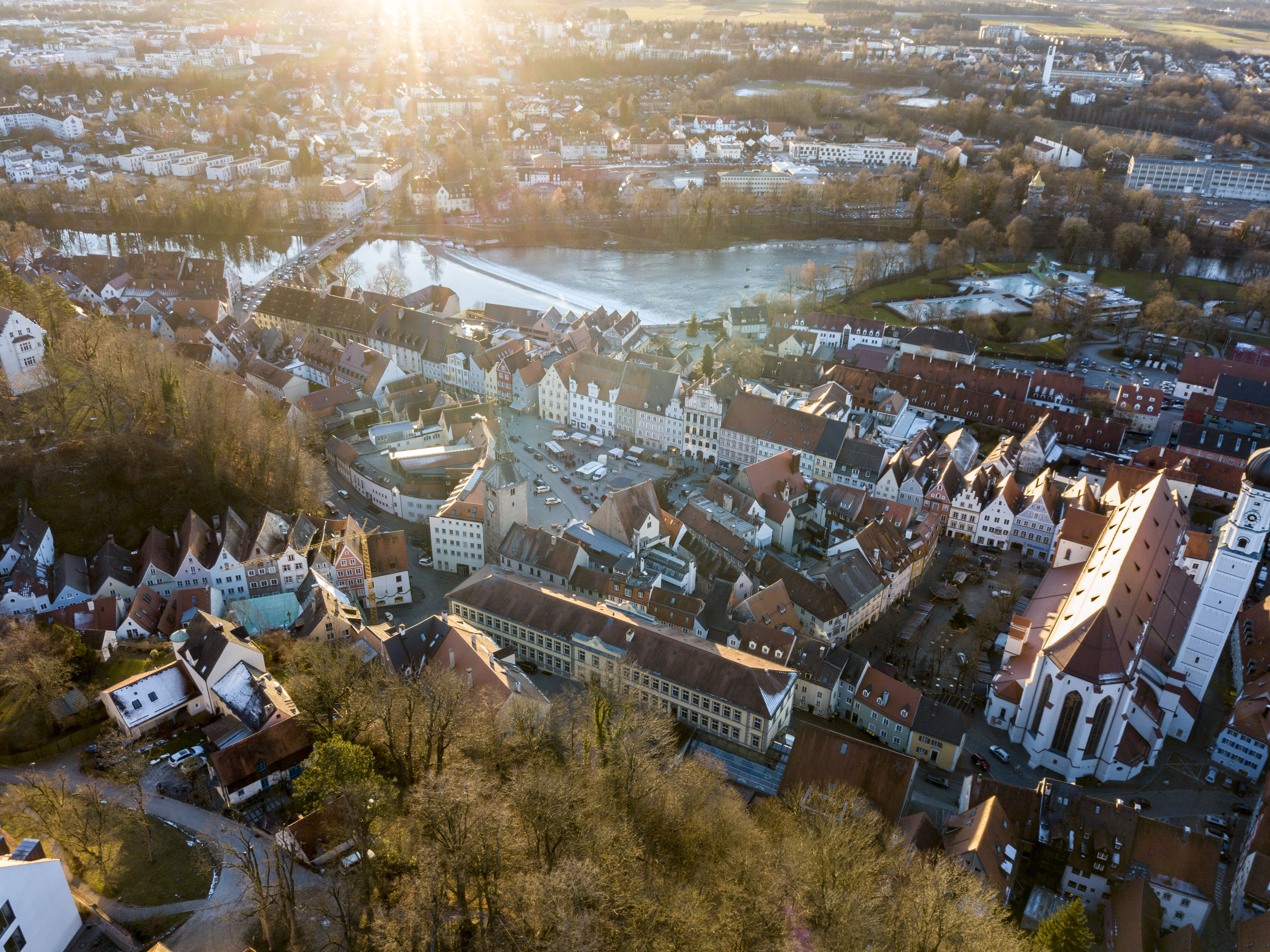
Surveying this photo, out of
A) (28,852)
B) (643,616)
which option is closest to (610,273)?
(643,616)

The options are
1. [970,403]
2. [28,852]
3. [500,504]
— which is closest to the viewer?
[28,852]

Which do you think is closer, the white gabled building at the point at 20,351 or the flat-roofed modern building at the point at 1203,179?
the white gabled building at the point at 20,351

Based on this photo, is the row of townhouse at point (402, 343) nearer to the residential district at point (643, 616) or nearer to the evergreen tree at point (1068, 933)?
the residential district at point (643, 616)

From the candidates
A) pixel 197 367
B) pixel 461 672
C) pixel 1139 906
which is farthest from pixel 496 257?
pixel 1139 906

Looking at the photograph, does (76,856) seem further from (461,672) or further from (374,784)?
(461,672)

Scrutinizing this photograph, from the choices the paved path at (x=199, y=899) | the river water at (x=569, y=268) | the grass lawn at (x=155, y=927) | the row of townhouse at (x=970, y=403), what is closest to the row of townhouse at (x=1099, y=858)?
the paved path at (x=199, y=899)

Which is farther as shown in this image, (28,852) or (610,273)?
(610,273)

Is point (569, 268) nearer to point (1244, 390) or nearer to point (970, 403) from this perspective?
point (970, 403)
